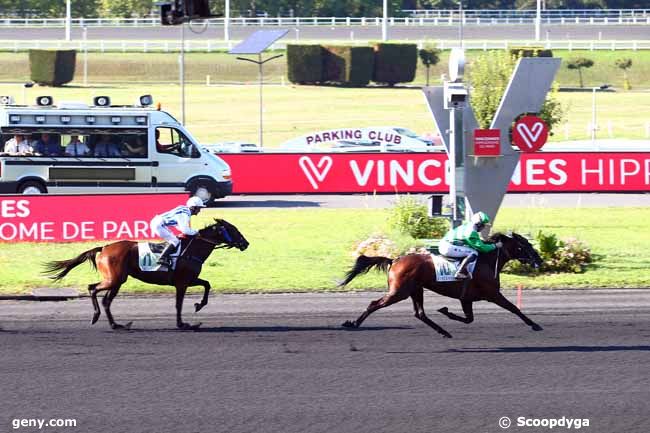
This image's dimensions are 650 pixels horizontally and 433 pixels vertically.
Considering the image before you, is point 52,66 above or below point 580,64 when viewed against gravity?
below

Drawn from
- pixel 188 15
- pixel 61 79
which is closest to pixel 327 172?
pixel 188 15

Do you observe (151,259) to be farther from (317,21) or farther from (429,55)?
(317,21)

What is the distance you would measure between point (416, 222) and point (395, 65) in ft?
150

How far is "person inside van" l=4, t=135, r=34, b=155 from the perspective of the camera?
2698 cm

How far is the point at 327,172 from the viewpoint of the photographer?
31156mm

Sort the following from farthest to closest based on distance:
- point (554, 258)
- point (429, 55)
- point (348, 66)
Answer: point (429, 55) → point (348, 66) → point (554, 258)

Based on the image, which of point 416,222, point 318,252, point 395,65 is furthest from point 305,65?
point 416,222

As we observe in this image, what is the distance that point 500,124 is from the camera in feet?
65.9

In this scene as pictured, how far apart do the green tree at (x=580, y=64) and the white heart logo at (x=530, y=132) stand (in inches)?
1885

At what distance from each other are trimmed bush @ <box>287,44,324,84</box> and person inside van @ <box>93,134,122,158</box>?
37935mm

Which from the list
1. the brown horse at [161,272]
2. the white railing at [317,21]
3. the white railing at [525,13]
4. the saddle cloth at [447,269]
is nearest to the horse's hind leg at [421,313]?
the saddle cloth at [447,269]

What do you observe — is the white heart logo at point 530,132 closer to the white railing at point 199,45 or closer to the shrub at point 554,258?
the shrub at point 554,258

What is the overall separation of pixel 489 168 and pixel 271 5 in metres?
72.6

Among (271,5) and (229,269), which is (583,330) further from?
(271,5)
